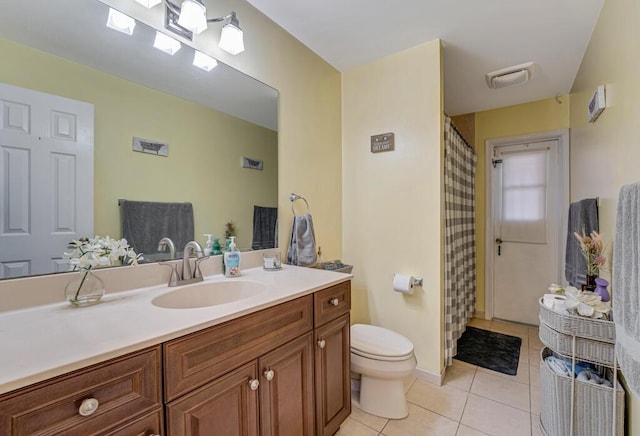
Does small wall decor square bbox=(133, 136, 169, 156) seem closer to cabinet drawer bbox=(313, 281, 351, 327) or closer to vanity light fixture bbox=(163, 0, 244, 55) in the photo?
vanity light fixture bbox=(163, 0, 244, 55)

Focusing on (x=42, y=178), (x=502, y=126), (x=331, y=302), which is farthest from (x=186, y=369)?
(x=502, y=126)

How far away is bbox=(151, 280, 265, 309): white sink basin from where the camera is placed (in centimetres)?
116

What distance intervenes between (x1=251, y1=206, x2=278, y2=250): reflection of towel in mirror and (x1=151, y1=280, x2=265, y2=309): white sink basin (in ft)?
1.18

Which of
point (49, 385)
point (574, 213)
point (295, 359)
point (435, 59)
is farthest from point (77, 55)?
point (574, 213)

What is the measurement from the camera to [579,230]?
6.10 ft

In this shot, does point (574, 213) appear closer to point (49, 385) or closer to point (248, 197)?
point (248, 197)

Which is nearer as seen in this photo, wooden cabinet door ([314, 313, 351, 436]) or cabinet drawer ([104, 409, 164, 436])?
cabinet drawer ([104, 409, 164, 436])

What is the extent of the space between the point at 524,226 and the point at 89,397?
363 centimetres

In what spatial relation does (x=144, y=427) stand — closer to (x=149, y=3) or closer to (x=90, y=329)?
(x=90, y=329)

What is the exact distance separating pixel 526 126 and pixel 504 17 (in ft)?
5.34

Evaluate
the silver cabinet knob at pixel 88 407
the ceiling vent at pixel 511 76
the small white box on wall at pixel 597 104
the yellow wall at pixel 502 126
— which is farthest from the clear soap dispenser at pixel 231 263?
the yellow wall at pixel 502 126

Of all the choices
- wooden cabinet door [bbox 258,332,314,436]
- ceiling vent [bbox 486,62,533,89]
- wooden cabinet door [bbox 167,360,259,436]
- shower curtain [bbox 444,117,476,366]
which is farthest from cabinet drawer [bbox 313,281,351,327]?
ceiling vent [bbox 486,62,533,89]

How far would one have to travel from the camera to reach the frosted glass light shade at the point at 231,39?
145 cm

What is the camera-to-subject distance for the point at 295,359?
46.6 inches
